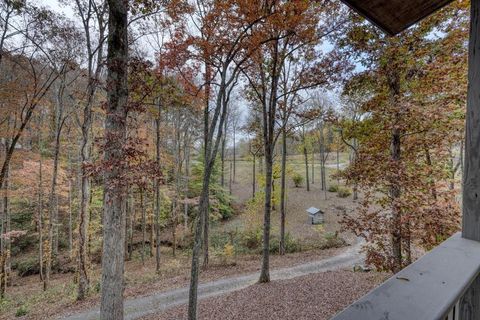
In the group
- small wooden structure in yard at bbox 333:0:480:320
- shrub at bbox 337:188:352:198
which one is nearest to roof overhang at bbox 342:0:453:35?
small wooden structure in yard at bbox 333:0:480:320

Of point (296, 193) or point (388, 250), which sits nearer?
point (388, 250)

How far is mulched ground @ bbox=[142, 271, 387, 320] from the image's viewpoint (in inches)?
229

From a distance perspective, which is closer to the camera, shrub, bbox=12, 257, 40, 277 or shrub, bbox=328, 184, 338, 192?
shrub, bbox=12, 257, 40, 277

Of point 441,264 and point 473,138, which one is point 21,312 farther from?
point 473,138

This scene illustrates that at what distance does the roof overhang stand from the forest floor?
4.81 meters

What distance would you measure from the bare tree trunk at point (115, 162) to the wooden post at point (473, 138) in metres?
4.96

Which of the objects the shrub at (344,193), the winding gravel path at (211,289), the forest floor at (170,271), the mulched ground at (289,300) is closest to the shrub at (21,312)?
the forest floor at (170,271)

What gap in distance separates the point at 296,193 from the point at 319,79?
15.6m

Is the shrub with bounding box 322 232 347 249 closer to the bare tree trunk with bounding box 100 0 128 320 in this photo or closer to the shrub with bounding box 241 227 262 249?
the shrub with bounding box 241 227 262 249

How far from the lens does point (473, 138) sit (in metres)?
1.42

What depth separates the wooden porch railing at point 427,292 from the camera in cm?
62

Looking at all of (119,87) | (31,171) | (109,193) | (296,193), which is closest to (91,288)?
(31,171)

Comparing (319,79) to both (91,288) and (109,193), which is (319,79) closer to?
(109,193)

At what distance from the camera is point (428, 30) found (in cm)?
522
